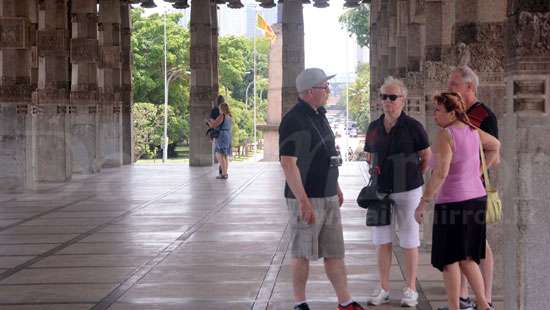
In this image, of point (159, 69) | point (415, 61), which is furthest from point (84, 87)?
point (159, 69)

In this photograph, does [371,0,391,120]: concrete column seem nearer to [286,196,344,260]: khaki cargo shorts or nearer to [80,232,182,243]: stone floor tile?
[80,232,182,243]: stone floor tile

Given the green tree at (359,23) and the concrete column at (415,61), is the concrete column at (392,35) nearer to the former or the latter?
the concrete column at (415,61)

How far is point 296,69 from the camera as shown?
125 feet

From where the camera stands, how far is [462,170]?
8.84 m

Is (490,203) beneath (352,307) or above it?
above

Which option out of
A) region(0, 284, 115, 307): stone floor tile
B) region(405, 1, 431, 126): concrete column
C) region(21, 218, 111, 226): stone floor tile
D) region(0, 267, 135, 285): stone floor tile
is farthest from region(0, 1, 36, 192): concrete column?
region(0, 284, 115, 307): stone floor tile

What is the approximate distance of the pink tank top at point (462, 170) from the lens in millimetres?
8820

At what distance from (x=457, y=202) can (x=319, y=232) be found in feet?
3.92

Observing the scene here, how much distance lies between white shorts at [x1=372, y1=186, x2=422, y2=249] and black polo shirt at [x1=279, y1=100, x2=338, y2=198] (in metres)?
1.03

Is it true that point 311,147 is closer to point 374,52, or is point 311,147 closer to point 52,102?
point 52,102

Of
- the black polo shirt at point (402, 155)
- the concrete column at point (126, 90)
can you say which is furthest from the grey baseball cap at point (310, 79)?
the concrete column at point (126, 90)

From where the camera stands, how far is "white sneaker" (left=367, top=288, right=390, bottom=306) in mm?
9875

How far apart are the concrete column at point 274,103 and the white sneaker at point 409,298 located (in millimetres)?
36201

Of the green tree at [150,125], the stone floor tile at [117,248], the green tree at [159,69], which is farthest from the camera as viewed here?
the green tree at [159,69]
